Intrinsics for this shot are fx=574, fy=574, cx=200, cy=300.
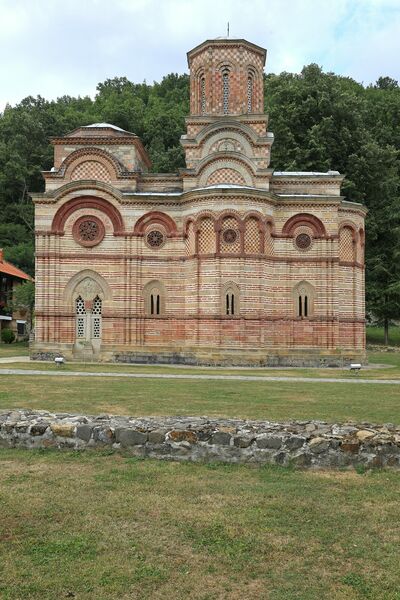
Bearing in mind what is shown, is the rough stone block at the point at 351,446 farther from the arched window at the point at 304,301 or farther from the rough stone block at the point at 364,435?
the arched window at the point at 304,301

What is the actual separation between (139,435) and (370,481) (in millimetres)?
3442

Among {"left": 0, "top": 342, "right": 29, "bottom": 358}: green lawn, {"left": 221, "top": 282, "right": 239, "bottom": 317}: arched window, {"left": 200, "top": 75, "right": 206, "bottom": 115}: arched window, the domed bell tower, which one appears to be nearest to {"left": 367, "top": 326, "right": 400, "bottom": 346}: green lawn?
{"left": 221, "top": 282, "right": 239, "bottom": 317}: arched window

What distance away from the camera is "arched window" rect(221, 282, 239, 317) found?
28.6 meters

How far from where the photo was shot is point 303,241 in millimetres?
30453

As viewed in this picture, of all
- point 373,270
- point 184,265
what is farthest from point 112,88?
point 184,265

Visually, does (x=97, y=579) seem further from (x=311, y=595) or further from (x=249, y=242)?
(x=249, y=242)

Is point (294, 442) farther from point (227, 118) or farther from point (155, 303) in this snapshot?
point (227, 118)

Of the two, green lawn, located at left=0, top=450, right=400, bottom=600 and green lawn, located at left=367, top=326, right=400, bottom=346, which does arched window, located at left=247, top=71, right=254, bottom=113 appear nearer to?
green lawn, located at left=367, top=326, right=400, bottom=346

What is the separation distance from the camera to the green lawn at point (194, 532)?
5.00 meters

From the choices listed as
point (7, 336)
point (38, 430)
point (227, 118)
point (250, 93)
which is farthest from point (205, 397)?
point (7, 336)

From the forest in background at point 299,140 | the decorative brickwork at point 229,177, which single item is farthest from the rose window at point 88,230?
the forest in background at point 299,140

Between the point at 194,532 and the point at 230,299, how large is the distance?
74.8ft

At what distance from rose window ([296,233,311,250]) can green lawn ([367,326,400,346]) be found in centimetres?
1846

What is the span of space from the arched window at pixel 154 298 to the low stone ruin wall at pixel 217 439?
2087cm
